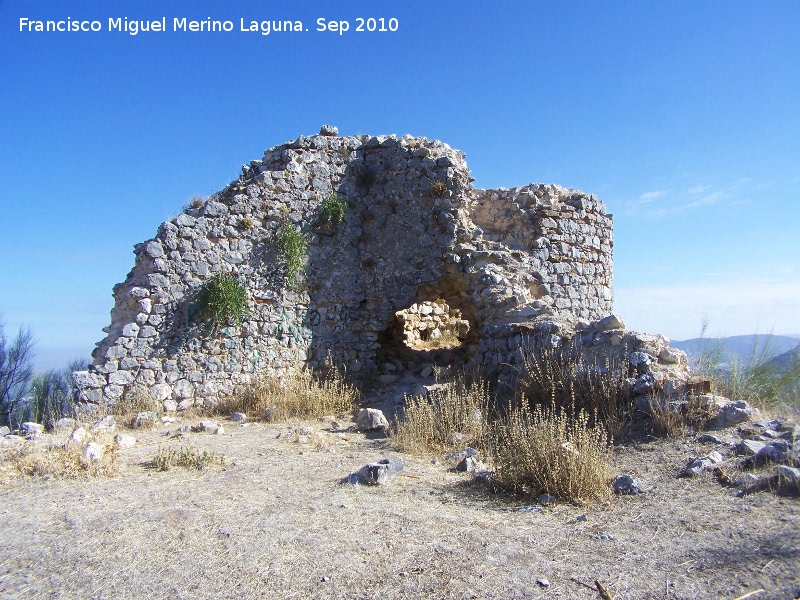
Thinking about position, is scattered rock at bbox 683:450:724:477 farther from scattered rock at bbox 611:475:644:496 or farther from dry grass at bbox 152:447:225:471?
dry grass at bbox 152:447:225:471

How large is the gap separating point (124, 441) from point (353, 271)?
4.68 meters

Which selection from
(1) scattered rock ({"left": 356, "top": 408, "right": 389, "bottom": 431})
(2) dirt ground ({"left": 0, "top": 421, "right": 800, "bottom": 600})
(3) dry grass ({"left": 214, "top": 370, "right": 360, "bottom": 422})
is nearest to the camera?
(2) dirt ground ({"left": 0, "top": 421, "right": 800, "bottom": 600})

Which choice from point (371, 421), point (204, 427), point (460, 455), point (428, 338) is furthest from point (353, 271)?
point (460, 455)

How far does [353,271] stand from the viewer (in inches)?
400

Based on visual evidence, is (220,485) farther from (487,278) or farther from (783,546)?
(487,278)

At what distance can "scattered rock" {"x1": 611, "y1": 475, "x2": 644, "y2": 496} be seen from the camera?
4.58 metres

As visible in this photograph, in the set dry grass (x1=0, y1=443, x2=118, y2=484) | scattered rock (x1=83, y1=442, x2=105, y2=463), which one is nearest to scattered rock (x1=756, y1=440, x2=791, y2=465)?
dry grass (x1=0, y1=443, x2=118, y2=484)

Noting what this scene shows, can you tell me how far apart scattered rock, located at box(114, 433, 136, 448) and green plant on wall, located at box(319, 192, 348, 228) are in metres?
4.66

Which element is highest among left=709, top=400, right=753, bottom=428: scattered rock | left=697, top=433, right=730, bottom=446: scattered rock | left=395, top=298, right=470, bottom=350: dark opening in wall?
left=395, top=298, right=470, bottom=350: dark opening in wall

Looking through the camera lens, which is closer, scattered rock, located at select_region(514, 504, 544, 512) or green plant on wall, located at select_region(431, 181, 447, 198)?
scattered rock, located at select_region(514, 504, 544, 512)

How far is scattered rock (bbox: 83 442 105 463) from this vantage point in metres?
5.57

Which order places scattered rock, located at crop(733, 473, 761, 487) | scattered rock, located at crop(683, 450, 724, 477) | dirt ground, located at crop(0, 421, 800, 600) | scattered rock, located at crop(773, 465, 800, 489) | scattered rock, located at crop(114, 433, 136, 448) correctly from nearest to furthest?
dirt ground, located at crop(0, 421, 800, 600), scattered rock, located at crop(773, 465, 800, 489), scattered rock, located at crop(733, 473, 761, 487), scattered rock, located at crop(683, 450, 724, 477), scattered rock, located at crop(114, 433, 136, 448)

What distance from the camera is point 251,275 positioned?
9.30 m

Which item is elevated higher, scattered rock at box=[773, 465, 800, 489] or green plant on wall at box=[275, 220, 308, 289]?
green plant on wall at box=[275, 220, 308, 289]
